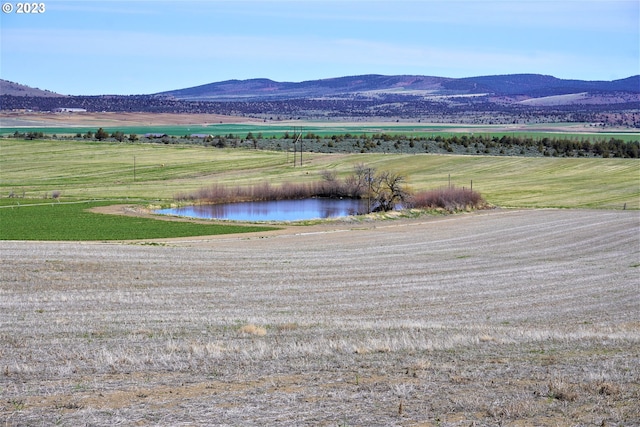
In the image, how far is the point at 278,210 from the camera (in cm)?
7794

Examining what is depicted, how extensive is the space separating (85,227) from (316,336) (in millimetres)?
38992

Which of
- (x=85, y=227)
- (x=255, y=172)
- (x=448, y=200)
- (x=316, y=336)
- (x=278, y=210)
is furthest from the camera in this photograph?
(x=255, y=172)

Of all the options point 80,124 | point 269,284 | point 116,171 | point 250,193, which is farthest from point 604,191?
point 80,124

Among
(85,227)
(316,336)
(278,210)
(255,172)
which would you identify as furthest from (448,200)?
(316,336)

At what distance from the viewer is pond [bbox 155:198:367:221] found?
70812mm

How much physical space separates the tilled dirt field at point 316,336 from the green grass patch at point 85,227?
8194 millimetres

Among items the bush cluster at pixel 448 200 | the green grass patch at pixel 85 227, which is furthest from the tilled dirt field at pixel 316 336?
the bush cluster at pixel 448 200

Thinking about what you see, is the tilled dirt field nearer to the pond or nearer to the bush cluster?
the pond

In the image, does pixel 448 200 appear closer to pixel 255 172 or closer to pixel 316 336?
pixel 255 172

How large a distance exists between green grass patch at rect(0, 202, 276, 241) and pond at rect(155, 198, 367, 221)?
27.1ft

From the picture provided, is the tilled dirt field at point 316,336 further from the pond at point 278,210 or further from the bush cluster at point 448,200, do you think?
the bush cluster at point 448,200

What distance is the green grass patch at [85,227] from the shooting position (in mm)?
50334

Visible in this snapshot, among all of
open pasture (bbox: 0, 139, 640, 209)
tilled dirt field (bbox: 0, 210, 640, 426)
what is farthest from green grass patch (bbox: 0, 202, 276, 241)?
open pasture (bbox: 0, 139, 640, 209)

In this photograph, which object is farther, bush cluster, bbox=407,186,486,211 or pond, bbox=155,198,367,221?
bush cluster, bbox=407,186,486,211
